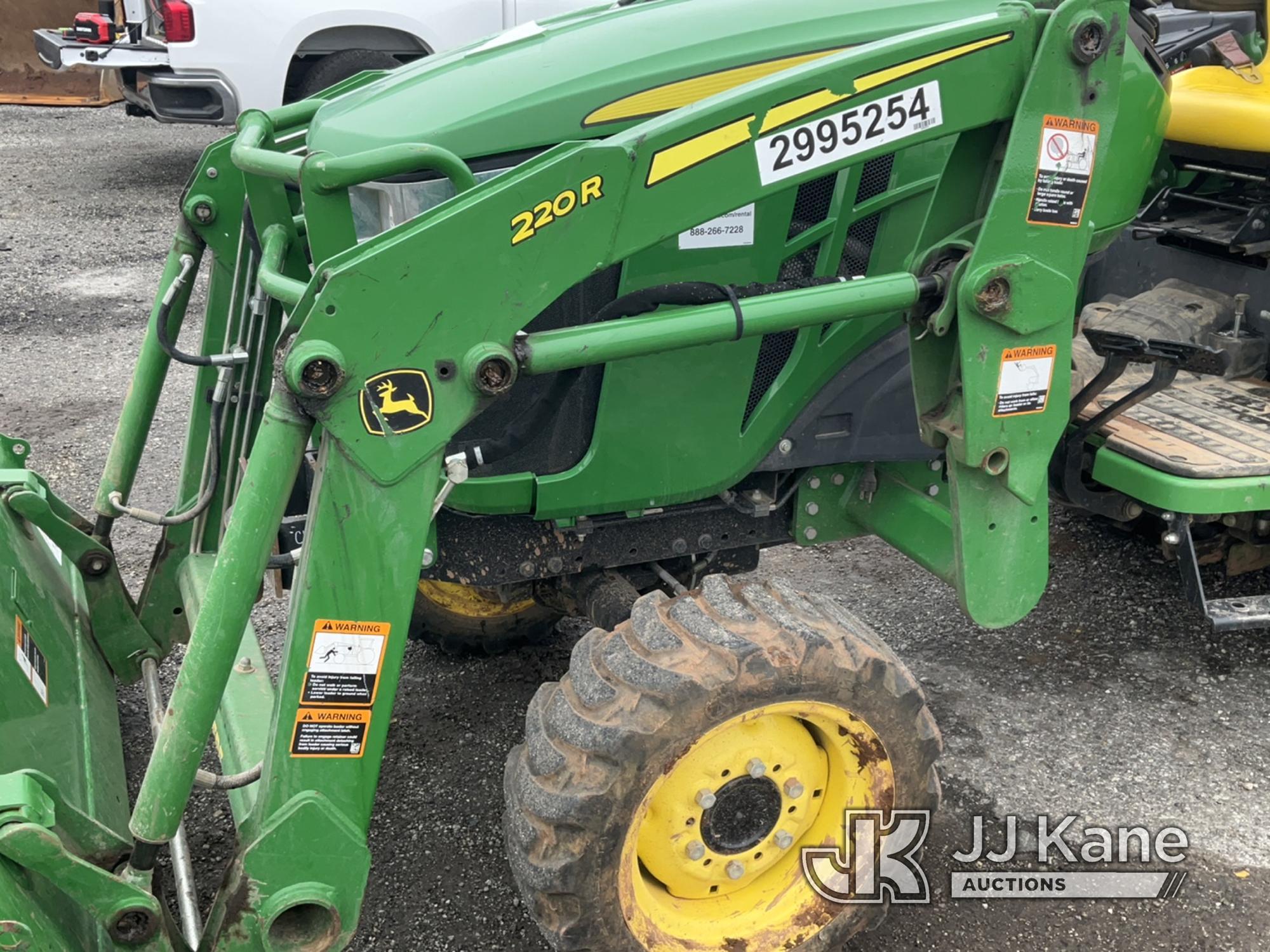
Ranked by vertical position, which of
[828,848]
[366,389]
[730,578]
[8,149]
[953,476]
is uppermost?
[366,389]

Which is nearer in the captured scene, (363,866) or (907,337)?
(363,866)

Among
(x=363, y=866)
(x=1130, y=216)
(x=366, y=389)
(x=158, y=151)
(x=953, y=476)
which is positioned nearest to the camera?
(x=366, y=389)

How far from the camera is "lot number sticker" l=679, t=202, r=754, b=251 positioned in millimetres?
2527

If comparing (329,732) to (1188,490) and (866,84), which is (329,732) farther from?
(1188,490)

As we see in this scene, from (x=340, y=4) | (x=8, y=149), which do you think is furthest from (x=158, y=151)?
(x=340, y=4)

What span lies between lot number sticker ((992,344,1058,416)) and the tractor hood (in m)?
0.73

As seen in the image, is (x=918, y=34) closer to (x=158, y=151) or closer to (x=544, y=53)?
(x=544, y=53)

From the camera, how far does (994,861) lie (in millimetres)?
2971

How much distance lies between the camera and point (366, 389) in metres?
1.96

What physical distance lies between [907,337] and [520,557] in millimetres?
978

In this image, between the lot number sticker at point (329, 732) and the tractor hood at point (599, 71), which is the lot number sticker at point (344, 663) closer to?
the lot number sticker at point (329, 732)

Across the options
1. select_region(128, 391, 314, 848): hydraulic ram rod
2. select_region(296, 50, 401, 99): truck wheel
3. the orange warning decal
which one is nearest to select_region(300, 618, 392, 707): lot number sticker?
the orange warning decal

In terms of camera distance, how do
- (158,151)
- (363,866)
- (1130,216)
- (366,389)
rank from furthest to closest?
(158,151), (1130,216), (363,866), (366,389)

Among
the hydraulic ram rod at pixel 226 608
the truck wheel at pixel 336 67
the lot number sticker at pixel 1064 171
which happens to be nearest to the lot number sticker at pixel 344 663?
the hydraulic ram rod at pixel 226 608
